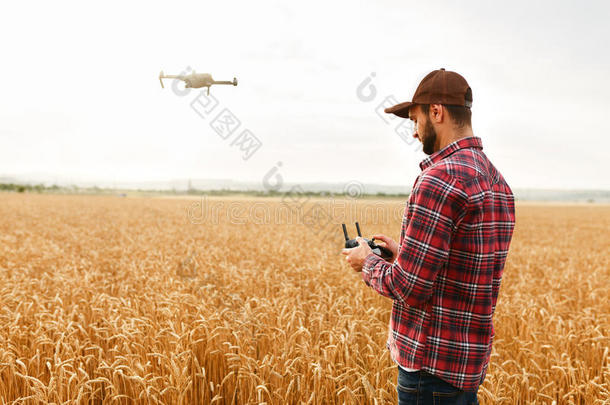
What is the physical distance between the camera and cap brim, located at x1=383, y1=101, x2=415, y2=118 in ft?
7.05

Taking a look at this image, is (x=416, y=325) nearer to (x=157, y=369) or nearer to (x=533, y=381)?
(x=157, y=369)

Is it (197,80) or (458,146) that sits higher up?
(197,80)

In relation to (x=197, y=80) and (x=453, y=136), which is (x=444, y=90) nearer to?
(x=453, y=136)

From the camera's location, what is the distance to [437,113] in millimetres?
2035

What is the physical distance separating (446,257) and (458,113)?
0.79m

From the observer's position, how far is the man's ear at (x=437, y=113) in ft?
6.59

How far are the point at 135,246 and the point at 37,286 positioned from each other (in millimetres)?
4714

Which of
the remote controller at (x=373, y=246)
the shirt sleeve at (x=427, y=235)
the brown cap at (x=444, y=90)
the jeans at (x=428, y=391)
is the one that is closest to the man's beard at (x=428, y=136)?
the brown cap at (x=444, y=90)

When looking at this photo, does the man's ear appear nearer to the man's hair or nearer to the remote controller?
the man's hair

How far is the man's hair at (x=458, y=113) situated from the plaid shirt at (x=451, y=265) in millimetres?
101

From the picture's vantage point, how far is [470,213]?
1.89 meters

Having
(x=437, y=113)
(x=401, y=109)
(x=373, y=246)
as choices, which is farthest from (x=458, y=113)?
(x=373, y=246)

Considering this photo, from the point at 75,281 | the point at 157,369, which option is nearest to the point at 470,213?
the point at 157,369

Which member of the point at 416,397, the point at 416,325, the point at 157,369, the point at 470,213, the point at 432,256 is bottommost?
the point at 157,369
